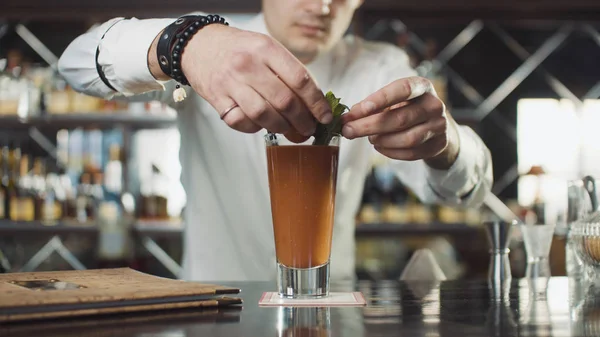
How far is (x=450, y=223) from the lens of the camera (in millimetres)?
3033

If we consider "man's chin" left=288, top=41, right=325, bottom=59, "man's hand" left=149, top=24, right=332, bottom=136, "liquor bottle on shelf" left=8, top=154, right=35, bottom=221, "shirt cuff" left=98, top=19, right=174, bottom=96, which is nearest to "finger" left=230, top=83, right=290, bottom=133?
"man's hand" left=149, top=24, right=332, bottom=136

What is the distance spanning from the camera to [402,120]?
3.18ft

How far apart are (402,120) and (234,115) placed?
0.81 ft

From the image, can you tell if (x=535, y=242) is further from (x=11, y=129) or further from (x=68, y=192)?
(x=11, y=129)

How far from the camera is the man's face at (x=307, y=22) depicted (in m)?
1.52

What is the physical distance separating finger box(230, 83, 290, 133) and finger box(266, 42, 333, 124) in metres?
0.04

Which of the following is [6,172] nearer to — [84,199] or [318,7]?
[84,199]

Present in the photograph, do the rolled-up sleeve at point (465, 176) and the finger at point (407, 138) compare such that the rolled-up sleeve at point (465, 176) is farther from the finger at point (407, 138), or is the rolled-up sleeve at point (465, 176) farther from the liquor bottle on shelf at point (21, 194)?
the liquor bottle on shelf at point (21, 194)

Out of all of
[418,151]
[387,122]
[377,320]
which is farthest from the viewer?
[418,151]

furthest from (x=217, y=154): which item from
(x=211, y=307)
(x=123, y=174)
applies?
(x=123, y=174)

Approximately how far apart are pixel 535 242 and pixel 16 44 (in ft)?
9.20

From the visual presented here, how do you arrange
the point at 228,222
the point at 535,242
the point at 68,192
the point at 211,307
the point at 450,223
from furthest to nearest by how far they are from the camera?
the point at 68,192 → the point at 450,223 → the point at 228,222 → the point at 535,242 → the point at 211,307

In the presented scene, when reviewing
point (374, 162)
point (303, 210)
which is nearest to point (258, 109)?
point (303, 210)

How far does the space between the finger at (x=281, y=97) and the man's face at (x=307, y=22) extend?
28.7 inches
